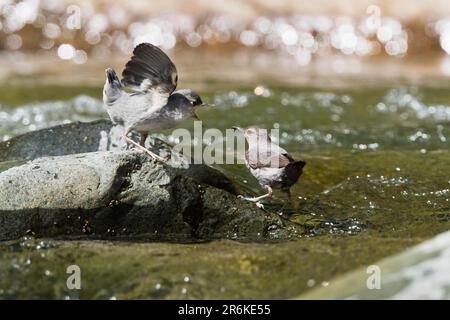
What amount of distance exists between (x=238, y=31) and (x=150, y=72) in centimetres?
1131

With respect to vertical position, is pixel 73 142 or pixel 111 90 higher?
pixel 111 90

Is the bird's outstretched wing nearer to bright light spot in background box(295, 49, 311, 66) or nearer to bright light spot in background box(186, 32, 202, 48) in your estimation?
bright light spot in background box(295, 49, 311, 66)

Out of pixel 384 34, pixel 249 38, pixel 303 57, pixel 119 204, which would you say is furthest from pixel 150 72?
pixel 384 34

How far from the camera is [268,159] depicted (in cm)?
560

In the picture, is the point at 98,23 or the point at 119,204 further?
the point at 98,23

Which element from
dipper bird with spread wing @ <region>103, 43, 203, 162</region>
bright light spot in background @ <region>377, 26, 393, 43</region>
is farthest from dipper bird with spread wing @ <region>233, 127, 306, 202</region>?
bright light spot in background @ <region>377, 26, 393, 43</region>

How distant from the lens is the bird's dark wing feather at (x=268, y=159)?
5.52 meters

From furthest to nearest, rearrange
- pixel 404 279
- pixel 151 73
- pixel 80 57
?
pixel 80 57 < pixel 151 73 < pixel 404 279

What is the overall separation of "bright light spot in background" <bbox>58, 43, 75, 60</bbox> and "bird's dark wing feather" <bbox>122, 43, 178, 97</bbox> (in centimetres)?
1045

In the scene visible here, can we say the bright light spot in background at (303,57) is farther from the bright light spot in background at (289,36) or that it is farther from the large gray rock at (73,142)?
the large gray rock at (73,142)

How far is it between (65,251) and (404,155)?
156 inches

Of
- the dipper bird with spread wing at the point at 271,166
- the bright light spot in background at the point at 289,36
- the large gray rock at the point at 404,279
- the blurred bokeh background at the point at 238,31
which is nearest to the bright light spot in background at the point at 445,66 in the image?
the blurred bokeh background at the point at 238,31

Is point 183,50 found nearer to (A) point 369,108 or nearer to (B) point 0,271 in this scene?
(A) point 369,108

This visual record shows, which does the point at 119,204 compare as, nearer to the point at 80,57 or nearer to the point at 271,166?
the point at 271,166
